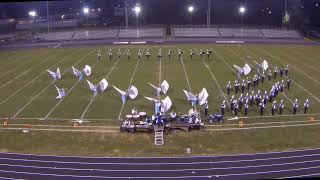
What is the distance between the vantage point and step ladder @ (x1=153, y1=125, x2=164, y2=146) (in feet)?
44.6

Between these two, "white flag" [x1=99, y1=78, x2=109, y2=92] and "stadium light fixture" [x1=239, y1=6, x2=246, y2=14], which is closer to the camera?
"white flag" [x1=99, y1=78, x2=109, y2=92]

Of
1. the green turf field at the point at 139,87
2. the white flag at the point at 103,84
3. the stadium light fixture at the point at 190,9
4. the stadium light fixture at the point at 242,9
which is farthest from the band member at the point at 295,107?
the stadium light fixture at the point at 190,9

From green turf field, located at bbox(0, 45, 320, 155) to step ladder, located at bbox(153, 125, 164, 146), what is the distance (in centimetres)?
25

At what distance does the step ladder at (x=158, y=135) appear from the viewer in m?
13.6

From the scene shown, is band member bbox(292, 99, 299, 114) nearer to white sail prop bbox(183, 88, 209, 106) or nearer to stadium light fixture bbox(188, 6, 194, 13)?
white sail prop bbox(183, 88, 209, 106)

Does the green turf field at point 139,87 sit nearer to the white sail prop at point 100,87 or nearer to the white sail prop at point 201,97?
the white sail prop at point 100,87

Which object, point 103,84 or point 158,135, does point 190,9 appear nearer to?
point 103,84

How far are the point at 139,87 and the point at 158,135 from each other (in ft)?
22.5

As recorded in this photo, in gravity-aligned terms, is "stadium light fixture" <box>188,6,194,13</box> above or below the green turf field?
above

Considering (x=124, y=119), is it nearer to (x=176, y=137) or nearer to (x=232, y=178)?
(x=176, y=137)

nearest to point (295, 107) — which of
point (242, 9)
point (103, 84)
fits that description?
point (103, 84)

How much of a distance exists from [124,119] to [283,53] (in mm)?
18777

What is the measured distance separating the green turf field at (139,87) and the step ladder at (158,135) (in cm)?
25

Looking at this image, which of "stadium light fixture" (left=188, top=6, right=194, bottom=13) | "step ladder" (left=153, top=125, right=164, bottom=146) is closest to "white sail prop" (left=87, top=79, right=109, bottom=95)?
"step ladder" (left=153, top=125, right=164, bottom=146)
